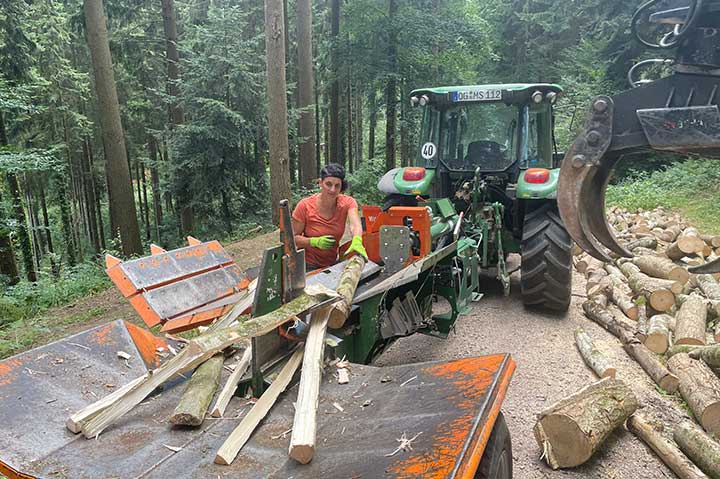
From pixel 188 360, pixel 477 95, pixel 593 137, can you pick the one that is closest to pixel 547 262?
pixel 477 95

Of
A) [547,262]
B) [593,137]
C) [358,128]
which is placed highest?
[593,137]

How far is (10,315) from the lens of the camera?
7449mm

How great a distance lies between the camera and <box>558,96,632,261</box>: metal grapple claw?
2585mm

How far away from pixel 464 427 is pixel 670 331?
4164 millimetres

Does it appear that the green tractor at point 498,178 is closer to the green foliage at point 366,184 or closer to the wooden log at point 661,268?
the wooden log at point 661,268

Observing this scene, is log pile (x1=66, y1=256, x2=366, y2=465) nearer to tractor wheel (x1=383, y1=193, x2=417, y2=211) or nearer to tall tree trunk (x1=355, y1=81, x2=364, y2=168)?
tractor wheel (x1=383, y1=193, x2=417, y2=211)

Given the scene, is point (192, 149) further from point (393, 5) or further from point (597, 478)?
point (597, 478)

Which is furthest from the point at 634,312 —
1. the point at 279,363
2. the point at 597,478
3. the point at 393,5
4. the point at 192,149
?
the point at 393,5

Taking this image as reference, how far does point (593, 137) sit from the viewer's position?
2.61 m

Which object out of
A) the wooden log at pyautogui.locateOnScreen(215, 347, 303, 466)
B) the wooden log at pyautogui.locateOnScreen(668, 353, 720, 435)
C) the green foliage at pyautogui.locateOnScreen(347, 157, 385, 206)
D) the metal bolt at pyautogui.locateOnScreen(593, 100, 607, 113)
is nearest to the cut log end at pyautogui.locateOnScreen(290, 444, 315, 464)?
the wooden log at pyautogui.locateOnScreen(215, 347, 303, 466)

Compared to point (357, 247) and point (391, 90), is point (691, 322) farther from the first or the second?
A: point (391, 90)

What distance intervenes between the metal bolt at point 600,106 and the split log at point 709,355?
2.86 metres

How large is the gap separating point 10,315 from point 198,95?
683cm

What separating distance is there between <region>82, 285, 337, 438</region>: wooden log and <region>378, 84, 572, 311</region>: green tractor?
9.74 feet
